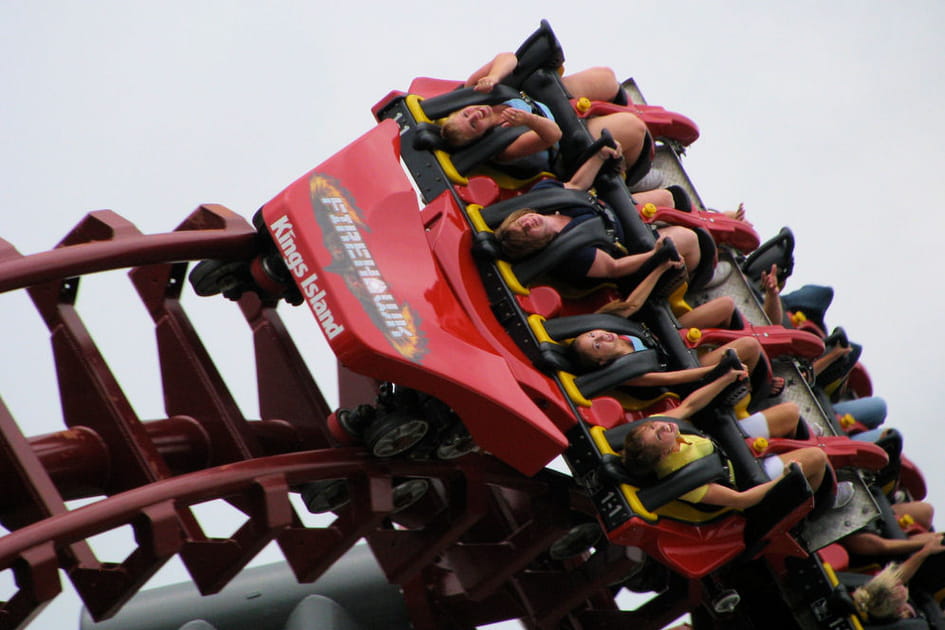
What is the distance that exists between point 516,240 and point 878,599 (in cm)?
252

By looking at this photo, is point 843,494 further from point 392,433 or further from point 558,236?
point 392,433

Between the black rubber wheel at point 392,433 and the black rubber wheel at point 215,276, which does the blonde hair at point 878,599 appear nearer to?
the black rubber wheel at point 392,433

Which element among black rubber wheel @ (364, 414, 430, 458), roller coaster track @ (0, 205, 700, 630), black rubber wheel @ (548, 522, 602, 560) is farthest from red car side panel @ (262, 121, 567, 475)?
black rubber wheel @ (548, 522, 602, 560)

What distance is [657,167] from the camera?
769 cm

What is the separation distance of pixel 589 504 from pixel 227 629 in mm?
1609

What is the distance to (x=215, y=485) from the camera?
16.3 ft

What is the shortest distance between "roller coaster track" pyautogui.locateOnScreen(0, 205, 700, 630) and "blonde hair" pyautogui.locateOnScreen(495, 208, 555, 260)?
824mm

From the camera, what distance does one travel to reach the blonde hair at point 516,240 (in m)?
5.78

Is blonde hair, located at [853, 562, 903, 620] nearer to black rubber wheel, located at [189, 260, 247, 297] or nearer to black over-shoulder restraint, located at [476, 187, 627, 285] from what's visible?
black over-shoulder restraint, located at [476, 187, 627, 285]

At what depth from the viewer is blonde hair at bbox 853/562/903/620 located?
6.77 m

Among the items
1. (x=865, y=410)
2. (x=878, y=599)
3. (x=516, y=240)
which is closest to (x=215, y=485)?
(x=516, y=240)

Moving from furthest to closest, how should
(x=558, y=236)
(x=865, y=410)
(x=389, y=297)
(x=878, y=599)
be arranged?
(x=865, y=410) → (x=878, y=599) → (x=558, y=236) → (x=389, y=297)

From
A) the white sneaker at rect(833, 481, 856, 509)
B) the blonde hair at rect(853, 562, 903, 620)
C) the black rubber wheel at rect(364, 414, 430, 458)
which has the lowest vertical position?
the blonde hair at rect(853, 562, 903, 620)

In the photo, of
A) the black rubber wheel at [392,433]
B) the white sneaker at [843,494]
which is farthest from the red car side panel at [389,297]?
the white sneaker at [843,494]
